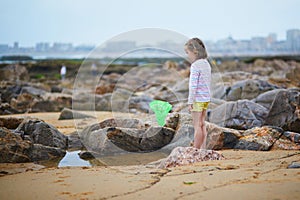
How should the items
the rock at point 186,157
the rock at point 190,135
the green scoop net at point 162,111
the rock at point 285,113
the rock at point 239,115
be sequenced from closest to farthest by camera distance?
the rock at point 186,157 < the rock at point 190,135 < the green scoop net at point 162,111 < the rock at point 285,113 < the rock at point 239,115

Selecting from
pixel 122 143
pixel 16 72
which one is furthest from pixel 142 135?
pixel 16 72

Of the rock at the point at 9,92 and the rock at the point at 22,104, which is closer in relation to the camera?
the rock at the point at 22,104

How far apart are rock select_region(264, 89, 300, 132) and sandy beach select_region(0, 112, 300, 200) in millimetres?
2155

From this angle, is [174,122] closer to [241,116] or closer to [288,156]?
[241,116]

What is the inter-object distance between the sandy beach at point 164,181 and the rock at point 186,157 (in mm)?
128

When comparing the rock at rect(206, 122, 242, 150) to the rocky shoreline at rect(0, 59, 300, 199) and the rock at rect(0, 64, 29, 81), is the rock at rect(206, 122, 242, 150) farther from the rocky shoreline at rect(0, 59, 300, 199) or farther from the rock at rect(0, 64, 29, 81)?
the rock at rect(0, 64, 29, 81)

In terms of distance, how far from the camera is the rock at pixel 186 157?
15.4ft

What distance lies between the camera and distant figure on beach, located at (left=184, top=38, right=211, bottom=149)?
5223mm

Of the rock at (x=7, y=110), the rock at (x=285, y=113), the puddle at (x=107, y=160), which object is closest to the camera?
the puddle at (x=107, y=160)

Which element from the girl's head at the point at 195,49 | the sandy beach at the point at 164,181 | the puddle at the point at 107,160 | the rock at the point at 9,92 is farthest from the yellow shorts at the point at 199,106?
the rock at the point at 9,92

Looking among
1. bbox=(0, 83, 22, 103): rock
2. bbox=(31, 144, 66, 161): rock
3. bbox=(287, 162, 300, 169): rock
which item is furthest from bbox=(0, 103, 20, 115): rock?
bbox=(287, 162, 300, 169): rock

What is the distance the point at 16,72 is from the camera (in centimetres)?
2305

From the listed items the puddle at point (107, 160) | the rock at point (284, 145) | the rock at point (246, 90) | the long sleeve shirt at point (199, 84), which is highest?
the long sleeve shirt at point (199, 84)

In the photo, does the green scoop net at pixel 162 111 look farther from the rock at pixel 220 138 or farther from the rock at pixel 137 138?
the rock at pixel 220 138
